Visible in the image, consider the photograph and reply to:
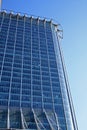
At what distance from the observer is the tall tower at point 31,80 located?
12250cm

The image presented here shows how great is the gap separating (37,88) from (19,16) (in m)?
67.3

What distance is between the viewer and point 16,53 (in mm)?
153000

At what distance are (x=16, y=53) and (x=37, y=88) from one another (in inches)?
1063

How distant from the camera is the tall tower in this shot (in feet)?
402

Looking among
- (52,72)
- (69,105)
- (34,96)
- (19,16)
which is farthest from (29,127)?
(19,16)

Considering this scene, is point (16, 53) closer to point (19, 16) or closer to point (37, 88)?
point (37, 88)

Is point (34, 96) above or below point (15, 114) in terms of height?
above

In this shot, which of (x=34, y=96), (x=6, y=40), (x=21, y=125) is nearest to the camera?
(x=21, y=125)

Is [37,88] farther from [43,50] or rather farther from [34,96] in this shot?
[43,50]

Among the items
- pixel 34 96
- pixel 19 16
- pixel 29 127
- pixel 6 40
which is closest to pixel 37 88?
pixel 34 96

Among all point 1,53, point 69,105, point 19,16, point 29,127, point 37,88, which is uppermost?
point 19,16

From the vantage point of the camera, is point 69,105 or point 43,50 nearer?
point 69,105

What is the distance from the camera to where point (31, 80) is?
140500 millimetres

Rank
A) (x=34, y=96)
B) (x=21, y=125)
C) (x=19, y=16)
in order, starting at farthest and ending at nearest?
(x=19, y=16) → (x=34, y=96) → (x=21, y=125)
